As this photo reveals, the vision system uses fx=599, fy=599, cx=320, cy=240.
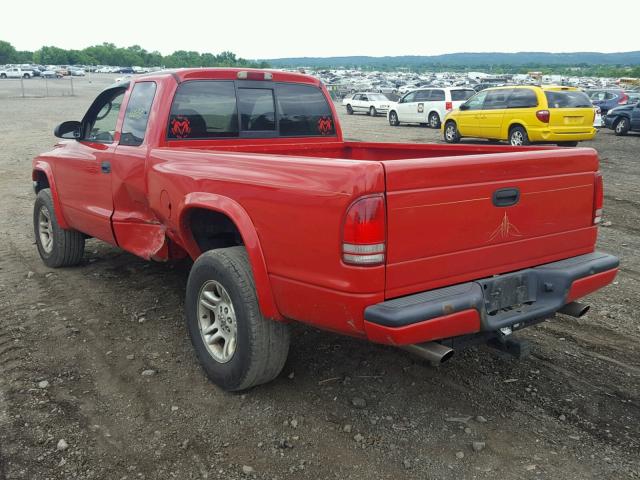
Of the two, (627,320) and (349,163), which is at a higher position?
(349,163)

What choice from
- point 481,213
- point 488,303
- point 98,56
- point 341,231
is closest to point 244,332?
point 341,231

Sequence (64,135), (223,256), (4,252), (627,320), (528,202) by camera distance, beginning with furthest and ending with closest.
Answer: (4,252) → (64,135) → (627,320) → (223,256) → (528,202)

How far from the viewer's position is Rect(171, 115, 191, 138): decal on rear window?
14.7 ft

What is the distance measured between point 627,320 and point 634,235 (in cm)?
306

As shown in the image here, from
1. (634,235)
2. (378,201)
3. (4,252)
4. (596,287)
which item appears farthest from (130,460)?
(634,235)

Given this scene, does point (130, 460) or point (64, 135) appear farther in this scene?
point (64, 135)

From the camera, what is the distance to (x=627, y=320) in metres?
4.68

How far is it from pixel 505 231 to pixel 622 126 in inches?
773

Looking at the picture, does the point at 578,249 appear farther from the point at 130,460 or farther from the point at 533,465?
the point at 130,460

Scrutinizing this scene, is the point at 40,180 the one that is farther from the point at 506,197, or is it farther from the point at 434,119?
the point at 434,119

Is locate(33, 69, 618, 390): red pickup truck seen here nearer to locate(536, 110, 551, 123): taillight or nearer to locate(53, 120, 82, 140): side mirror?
locate(53, 120, 82, 140): side mirror

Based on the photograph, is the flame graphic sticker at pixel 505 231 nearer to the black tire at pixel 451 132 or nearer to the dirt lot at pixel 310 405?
the dirt lot at pixel 310 405

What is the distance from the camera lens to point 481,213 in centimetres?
303

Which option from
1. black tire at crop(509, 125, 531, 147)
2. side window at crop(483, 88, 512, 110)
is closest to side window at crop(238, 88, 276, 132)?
black tire at crop(509, 125, 531, 147)
